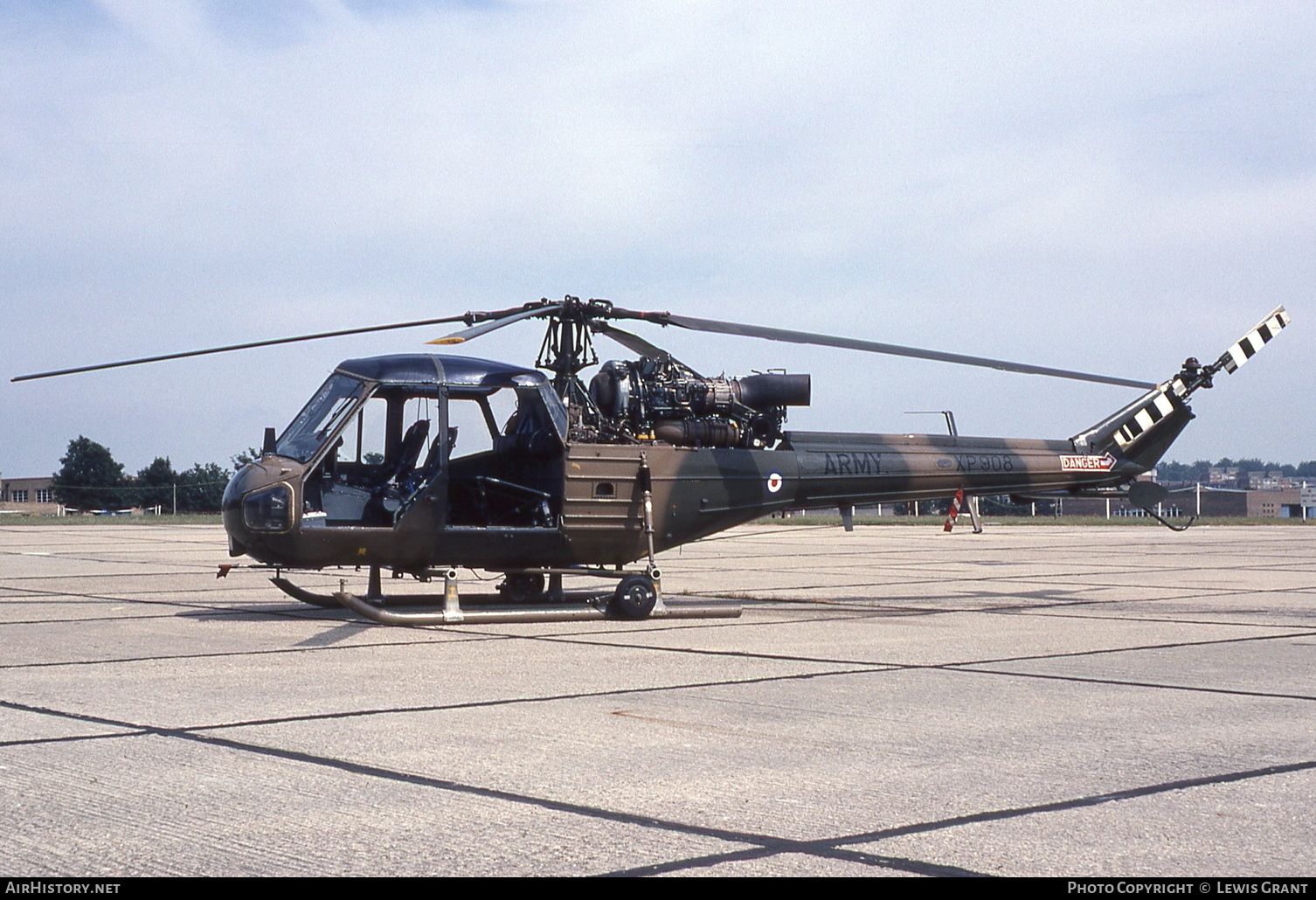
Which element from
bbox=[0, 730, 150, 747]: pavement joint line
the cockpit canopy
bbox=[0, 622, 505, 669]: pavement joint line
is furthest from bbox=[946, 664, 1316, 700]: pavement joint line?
the cockpit canopy

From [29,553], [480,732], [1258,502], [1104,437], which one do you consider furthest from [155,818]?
[1258,502]

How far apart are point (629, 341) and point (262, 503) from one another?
3851 millimetres

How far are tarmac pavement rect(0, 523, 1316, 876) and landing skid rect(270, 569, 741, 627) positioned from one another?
0.17 meters

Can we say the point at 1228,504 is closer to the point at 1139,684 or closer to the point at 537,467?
the point at 537,467

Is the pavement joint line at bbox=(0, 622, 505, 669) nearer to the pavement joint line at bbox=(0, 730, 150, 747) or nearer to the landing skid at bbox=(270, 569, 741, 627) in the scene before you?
the landing skid at bbox=(270, 569, 741, 627)

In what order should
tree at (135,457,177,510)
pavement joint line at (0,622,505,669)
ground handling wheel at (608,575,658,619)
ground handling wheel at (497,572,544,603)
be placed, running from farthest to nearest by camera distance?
tree at (135,457,177,510), ground handling wheel at (497,572,544,603), ground handling wheel at (608,575,658,619), pavement joint line at (0,622,505,669)

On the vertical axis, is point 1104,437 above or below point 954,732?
above

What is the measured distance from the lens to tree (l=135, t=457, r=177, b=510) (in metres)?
68.4

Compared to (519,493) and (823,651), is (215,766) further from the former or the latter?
(519,493)

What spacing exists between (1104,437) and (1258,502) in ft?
347

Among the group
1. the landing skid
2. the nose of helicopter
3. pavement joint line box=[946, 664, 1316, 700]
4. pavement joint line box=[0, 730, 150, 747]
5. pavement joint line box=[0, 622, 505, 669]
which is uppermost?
the nose of helicopter

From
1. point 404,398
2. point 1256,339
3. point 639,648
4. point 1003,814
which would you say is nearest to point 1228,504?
point 1256,339

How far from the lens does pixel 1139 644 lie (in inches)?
400

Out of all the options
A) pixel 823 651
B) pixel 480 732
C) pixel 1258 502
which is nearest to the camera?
pixel 480 732
